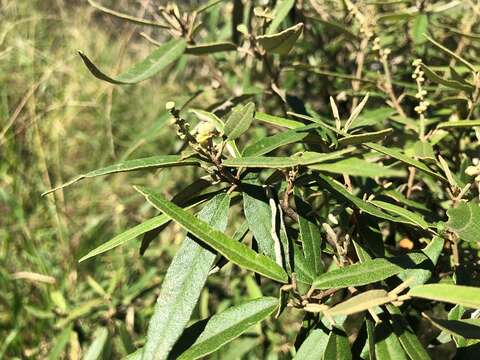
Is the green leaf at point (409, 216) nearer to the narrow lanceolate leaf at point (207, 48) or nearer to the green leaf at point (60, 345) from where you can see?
the narrow lanceolate leaf at point (207, 48)

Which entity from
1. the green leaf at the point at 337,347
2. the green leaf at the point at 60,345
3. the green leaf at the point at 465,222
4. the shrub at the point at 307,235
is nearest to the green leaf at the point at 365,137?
the shrub at the point at 307,235

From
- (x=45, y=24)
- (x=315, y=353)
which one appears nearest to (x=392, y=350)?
(x=315, y=353)

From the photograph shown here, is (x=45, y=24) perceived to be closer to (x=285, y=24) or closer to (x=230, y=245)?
(x=285, y=24)

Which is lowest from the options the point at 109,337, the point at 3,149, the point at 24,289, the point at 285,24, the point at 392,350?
the point at 24,289

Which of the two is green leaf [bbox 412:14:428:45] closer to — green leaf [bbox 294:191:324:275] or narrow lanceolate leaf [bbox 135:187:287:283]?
green leaf [bbox 294:191:324:275]

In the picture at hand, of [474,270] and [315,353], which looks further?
[474,270]

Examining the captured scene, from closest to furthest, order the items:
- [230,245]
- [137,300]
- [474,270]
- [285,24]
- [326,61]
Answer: [230,245], [474,270], [285,24], [137,300], [326,61]

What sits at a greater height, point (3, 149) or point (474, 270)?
point (474, 270)

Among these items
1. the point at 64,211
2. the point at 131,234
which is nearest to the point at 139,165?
the point at 131,234

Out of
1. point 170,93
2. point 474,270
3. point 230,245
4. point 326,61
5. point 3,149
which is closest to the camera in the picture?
point 230,245
